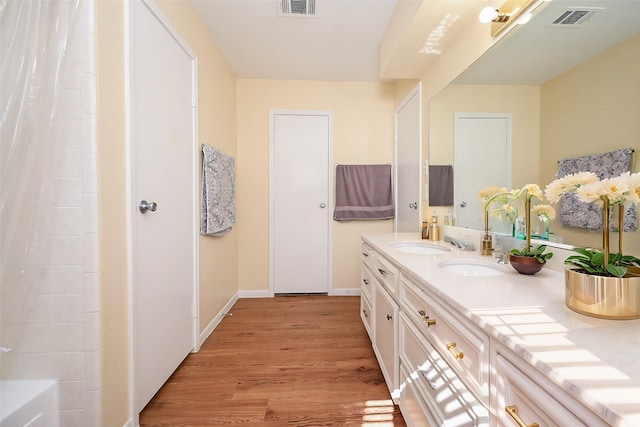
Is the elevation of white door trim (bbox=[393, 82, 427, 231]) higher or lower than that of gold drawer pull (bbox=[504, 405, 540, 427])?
higher

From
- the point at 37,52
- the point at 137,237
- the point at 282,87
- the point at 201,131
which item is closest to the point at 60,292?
the point at 137,237

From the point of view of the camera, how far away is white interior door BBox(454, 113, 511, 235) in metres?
1.27

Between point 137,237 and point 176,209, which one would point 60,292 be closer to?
point 137,237

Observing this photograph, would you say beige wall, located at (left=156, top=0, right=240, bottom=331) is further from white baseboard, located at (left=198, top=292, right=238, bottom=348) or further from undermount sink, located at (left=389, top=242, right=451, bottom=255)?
undermount sink, located at (left=389, top=242, right=451, bottom=255)

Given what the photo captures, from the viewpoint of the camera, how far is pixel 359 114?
286cm

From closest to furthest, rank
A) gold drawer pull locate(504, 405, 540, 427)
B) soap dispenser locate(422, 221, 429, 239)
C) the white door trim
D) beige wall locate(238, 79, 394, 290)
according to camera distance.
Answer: gold drawer pull locate(504, 405, 540, 427) < soap dispenser locate(422, 221, 429, 239) < the white door trim < beige wall locate(238, 79, 394, 290)

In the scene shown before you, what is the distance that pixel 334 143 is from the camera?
285 cm

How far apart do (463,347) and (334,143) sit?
2415 millimetres

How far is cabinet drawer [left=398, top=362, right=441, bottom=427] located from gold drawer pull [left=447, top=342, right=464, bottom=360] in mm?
268

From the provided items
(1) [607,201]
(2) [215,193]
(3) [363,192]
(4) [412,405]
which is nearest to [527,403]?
(1) [607,201]

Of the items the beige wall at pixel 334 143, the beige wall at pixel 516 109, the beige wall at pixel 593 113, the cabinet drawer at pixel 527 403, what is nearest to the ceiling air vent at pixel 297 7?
the beige wall at pixel 334 143

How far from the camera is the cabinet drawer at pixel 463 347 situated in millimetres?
633

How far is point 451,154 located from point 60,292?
2050 millimetres

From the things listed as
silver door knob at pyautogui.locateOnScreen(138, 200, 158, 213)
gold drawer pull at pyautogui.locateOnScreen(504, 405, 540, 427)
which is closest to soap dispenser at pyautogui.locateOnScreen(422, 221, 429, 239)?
gold drawer pull at pyautogui.locateOnScreen(504, 405, 540, 427)
